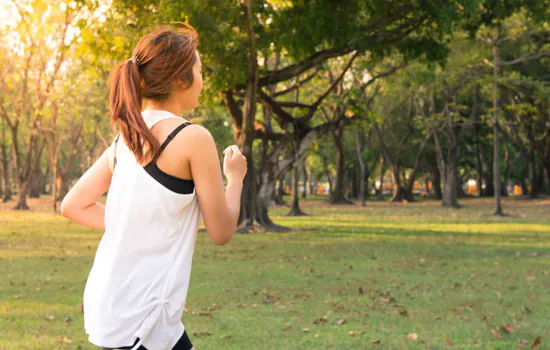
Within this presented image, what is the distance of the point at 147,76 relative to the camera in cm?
257

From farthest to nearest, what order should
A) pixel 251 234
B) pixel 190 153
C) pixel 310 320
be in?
pixel 251 234 < pixel 310 320 < pixel 190 153

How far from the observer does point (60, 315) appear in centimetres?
888

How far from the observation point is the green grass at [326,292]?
25.2 ft

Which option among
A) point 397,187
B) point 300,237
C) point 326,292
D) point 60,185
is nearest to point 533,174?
point 397,187

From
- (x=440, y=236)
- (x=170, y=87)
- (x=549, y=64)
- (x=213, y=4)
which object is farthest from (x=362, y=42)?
(x=549, y=64)

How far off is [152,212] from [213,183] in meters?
0.22

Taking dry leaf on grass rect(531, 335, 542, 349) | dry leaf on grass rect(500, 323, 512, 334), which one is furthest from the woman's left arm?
dry leaf on grass rect(500, 323, 512, 334)

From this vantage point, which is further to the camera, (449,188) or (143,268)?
(449,188)

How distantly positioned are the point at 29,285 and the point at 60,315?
2937 mm

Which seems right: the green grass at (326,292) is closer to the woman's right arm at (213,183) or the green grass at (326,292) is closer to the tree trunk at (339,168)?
the woman's right arm at (213,183)

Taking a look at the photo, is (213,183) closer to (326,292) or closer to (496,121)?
(326,292)

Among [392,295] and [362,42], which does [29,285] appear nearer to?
[392,295]

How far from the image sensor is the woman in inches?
95.0

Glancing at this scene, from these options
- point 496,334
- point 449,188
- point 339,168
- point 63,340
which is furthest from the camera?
point 339,168
